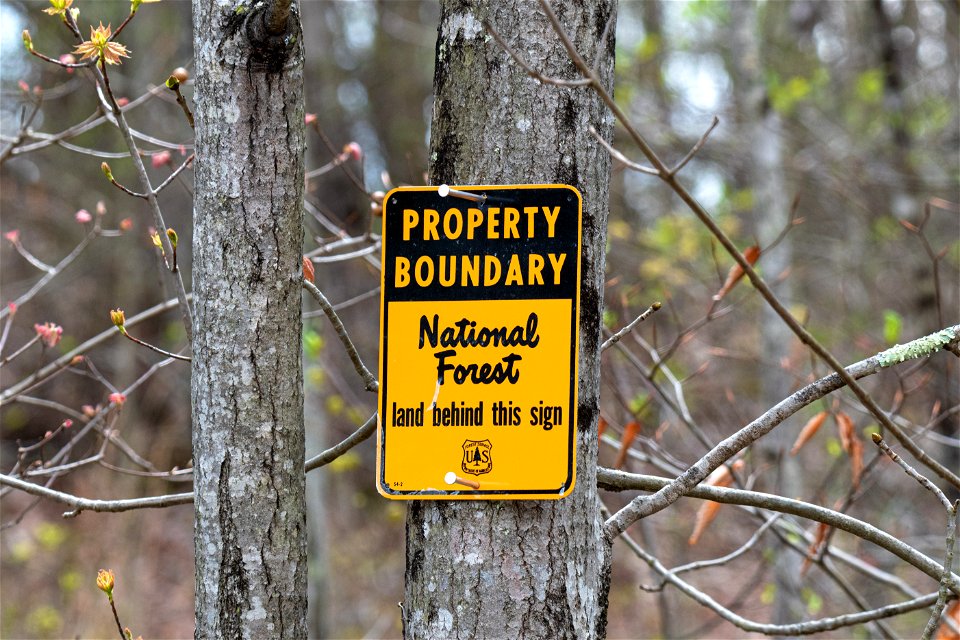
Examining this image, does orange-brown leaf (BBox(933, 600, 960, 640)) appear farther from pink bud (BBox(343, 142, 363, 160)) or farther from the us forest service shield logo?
pink bud (BBox(343, 142, 363, 160))

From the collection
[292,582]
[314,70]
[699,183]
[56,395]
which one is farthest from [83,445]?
[292,582]

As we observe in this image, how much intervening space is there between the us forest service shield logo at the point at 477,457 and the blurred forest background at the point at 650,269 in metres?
2.19

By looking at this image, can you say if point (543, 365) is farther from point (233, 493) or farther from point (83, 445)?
point (83, 445)

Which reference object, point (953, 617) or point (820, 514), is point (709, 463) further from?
point (953, 617)

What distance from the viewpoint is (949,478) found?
4.84 ft

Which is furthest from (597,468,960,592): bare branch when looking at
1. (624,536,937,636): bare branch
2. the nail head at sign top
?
the nail head at sign top

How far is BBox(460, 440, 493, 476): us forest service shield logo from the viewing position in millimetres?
1272

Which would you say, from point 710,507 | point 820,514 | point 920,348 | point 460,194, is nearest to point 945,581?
point 820,514

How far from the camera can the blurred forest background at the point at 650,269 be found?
505 cm

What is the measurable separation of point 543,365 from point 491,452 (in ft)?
0.49

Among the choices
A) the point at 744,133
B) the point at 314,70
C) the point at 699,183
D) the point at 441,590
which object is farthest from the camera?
the point at 699,183

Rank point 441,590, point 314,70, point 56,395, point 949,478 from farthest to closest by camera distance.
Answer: point 56,395, point 314,70, point 949,478, point 441,590

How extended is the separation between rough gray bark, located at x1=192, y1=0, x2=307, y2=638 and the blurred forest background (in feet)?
7.31

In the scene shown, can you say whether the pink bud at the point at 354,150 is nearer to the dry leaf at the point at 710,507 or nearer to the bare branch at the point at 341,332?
the bare branch at the point at 341,332
